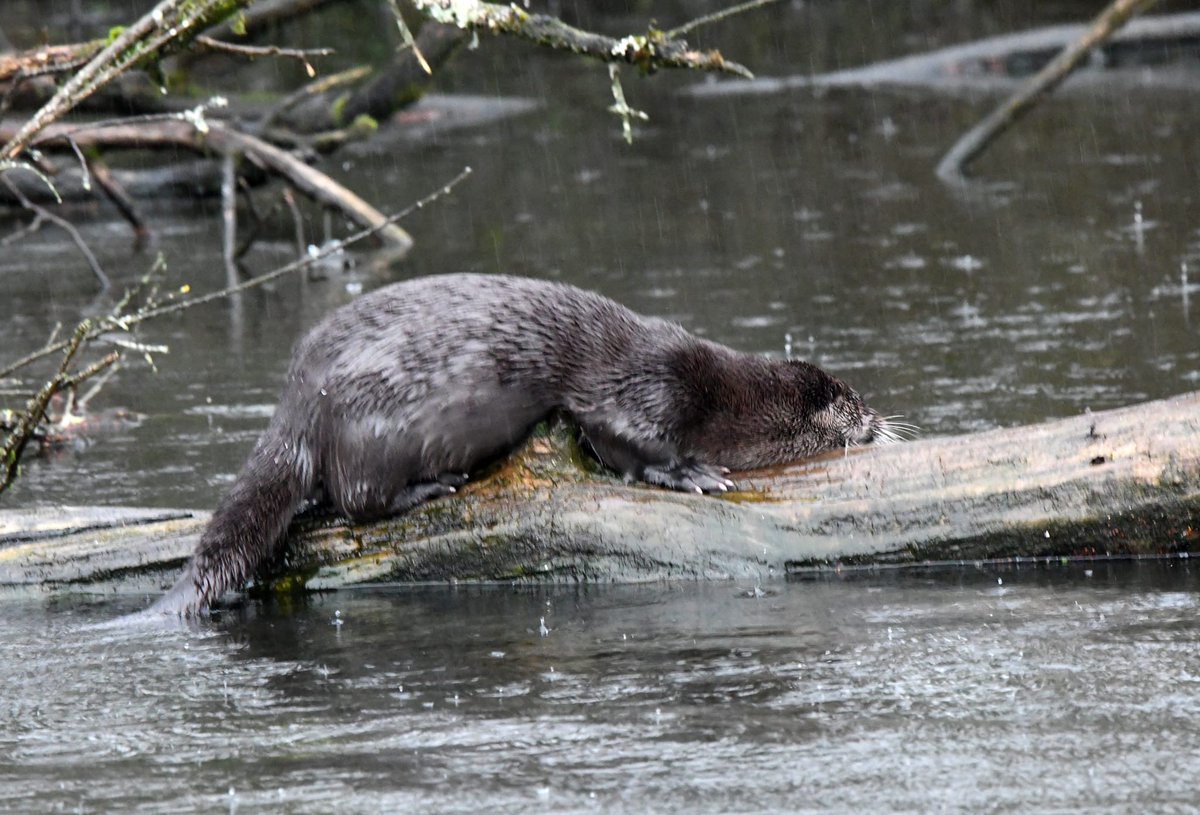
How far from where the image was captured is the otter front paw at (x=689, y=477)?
197 inches

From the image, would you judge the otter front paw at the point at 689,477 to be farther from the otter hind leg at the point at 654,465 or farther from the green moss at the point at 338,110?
the green moss at the point at 338,110

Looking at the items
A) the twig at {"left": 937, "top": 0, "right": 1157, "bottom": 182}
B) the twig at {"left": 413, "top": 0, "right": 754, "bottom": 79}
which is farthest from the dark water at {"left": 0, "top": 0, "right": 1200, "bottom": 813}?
the twig at {"left": 413, "top": 0, "right": 754, "bottom": 79}

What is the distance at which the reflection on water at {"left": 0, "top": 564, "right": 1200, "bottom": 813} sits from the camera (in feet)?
11.1

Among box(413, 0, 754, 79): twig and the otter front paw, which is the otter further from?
box(413, 0, 754, 79): twig

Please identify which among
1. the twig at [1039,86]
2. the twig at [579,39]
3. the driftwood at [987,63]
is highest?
the driftwood at [987,63]

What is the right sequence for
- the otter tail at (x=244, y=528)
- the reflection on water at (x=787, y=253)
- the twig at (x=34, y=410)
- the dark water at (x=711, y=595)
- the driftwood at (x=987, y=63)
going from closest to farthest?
the dark water at (x=711, y=595) < the otter tail at (x=244, y=528) < the twig at (x=34, y=410) < the reflection on water at (x=787, y=253) < the driftwood at (x=987, y=63)

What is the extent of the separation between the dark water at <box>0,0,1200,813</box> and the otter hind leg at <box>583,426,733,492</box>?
13.2 inches

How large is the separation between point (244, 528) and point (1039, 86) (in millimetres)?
7921

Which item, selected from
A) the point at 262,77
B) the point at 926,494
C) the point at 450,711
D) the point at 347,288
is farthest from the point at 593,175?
the point at 450,711

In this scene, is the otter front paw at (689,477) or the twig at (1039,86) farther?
the twig at (1039,86)

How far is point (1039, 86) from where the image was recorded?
1137 cm

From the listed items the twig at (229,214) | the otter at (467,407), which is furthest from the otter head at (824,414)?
the twig at (229,214)

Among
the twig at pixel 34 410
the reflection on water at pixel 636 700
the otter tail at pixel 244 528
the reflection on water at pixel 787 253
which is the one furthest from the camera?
the reflection on water at pixel 787 253

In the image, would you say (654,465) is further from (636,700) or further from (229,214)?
(229,214)
